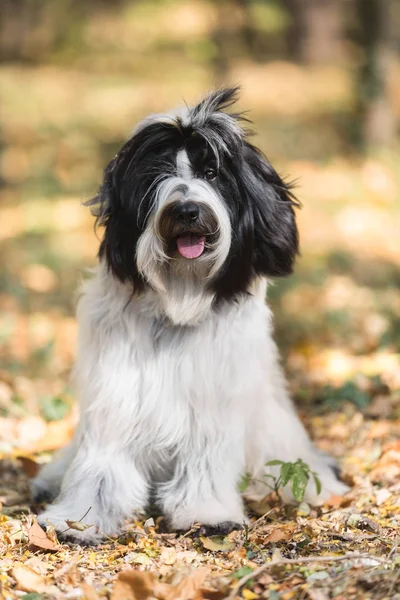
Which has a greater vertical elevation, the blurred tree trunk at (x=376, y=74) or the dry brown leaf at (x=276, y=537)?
the blurred tree trunk at (x=376, y=74)

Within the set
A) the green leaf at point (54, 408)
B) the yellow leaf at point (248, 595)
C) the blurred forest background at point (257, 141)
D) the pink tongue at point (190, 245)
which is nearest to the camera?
the yellow leaf at point (248, 595)

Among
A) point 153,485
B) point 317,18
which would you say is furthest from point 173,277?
point 317,18

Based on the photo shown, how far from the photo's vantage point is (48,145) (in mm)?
11875

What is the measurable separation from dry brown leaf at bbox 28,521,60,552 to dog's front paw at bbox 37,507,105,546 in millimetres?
82

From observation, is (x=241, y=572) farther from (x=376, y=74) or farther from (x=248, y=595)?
(x=376, y=74)

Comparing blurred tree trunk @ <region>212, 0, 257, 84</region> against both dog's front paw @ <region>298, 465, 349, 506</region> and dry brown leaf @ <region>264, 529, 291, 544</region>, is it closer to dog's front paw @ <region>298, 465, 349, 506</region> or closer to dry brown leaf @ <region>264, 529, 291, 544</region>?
dog's front paw @ <region>298, 465, 349, 506</region>

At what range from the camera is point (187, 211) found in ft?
10.0

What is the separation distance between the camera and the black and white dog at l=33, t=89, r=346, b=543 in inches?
125

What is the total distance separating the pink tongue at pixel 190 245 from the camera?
10.4 ft

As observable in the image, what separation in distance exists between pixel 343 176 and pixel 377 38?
1.64m

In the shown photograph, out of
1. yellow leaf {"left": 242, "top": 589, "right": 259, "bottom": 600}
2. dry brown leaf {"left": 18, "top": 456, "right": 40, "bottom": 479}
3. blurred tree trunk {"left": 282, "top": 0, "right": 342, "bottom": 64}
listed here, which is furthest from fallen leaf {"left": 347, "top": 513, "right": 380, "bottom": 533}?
blurred tree trunk {"left": 282, "top": 0, "right": 342, "bottom": 64}

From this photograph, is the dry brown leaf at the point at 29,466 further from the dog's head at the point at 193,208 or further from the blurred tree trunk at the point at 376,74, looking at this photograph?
the blurred tree trunk at the point at 376,74

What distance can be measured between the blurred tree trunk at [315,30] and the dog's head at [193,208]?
12121 mm

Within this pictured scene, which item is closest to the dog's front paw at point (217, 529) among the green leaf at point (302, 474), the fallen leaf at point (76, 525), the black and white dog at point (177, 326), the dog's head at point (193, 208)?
the black and white dog at point (177, 326)
